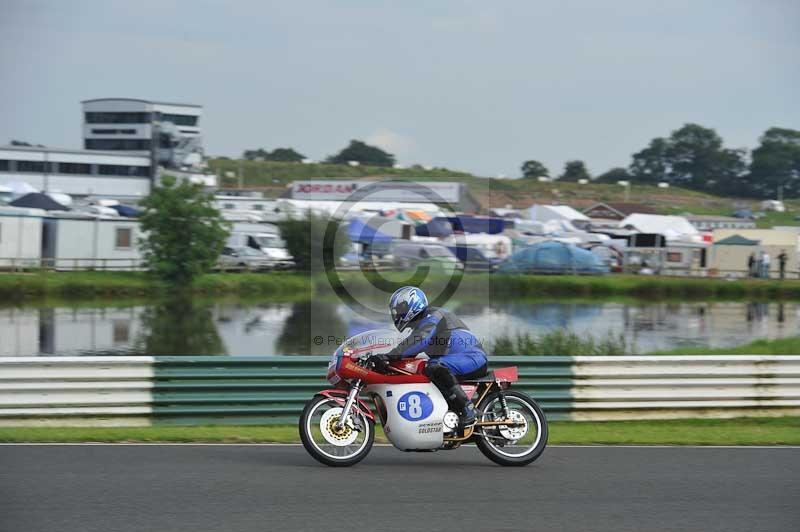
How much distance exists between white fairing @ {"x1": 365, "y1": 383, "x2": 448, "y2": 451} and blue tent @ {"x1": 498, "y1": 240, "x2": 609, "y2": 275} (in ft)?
104

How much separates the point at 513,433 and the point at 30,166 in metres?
55.8

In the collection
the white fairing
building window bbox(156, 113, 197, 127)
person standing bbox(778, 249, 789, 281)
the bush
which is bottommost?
the bush

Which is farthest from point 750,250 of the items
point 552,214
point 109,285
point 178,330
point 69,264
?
point 69,264

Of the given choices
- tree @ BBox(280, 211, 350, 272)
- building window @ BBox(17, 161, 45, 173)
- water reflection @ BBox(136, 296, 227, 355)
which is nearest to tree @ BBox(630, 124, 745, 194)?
building window @ BBox(17, 161, 45, 173)

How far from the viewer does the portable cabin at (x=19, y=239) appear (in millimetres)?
42719

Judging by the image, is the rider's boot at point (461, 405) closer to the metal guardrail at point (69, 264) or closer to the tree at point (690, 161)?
the metal guardrail at point (69, 264)

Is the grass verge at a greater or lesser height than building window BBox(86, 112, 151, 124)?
lesser

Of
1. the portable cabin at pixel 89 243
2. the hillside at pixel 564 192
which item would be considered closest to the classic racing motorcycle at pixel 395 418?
the hillside at pixel 564 192

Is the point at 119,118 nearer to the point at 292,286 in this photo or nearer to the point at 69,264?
the point at 69,264

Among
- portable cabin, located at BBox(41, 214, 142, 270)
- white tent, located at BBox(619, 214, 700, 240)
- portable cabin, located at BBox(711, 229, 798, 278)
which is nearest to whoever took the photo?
portable cabin, located at BBox(41, 214, 142, 270)

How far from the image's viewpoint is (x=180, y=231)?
43375 millimetres

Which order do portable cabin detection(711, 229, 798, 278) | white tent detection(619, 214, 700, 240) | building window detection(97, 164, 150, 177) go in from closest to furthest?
portable cabin detection(711, 229, 798, 278), white tent detection(619, 214, 700, 240), building window detection(97, 164, 150, 177)

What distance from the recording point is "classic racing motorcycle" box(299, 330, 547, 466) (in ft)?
28.9

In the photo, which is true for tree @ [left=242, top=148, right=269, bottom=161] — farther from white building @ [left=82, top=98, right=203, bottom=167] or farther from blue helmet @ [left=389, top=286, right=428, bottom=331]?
blue helmet @ [left=389, top=286, right=428, bottom=331]
